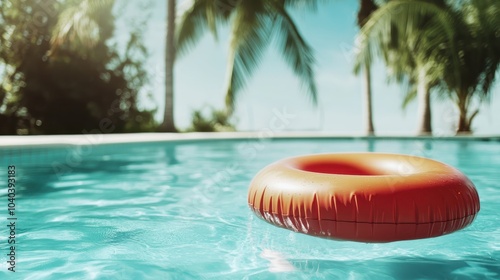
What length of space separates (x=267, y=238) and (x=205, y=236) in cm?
42

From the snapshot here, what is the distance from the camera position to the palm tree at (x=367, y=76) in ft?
35.6

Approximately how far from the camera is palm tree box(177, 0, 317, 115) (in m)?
8.49

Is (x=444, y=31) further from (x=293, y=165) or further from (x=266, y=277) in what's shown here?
(x=266, y=277)

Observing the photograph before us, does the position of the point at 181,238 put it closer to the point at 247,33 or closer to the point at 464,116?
the point at 247,33

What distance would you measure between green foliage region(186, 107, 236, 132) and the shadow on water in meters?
10.6

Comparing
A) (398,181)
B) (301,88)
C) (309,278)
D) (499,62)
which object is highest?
(499,62)

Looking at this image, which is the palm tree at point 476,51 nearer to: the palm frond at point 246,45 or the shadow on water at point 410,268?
the palm frond at point 246,45

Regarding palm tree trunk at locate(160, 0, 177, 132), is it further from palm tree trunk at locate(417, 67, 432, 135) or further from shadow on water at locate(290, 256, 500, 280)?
shadow on water at locate(290, 256, 500, 280)

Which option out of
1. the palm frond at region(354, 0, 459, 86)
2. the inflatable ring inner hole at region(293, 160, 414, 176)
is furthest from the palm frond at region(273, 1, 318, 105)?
the inflatable ring inner hole at region(293, 160, 414, 176)

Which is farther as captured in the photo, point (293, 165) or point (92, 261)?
point (293, 165)

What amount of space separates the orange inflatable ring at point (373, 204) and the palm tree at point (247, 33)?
6230 millimetres

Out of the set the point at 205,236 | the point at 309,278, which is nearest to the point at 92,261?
the point at 205,236

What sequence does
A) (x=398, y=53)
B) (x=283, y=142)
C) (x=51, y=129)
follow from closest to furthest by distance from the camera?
(x=283, y=142) → (x=398, y=53) → (x=51, y=129)

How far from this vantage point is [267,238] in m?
2.78
